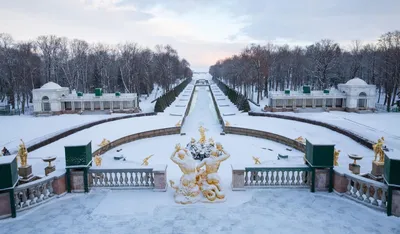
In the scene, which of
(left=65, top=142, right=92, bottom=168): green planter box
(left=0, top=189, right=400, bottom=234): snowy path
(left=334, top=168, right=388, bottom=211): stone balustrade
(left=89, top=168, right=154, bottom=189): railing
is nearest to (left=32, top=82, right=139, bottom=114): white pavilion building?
(left=89, top=168, right=154, bottom=189): railing

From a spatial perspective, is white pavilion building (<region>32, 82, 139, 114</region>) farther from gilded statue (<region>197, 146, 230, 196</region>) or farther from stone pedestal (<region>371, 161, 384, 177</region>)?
stone pedestal (<region>371, 161, 384, 177</region>)

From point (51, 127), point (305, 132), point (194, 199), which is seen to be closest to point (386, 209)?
point (194, 199)

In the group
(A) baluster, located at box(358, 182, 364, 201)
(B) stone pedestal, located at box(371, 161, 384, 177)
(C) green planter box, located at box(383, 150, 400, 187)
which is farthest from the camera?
(B) stone pedestal, located at box(371, 161, 384, 177)

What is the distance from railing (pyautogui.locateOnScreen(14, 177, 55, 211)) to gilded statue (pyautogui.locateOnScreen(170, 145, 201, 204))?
4.51m

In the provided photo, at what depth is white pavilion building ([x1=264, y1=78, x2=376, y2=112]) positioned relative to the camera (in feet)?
141

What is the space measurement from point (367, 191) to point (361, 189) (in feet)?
0.74

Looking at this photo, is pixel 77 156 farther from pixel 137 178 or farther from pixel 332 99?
pixel 332 99

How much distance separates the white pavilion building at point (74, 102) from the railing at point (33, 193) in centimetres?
3422

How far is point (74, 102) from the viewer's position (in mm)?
44375

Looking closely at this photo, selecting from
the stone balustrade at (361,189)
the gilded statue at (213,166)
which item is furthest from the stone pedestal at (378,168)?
the gilded statue at (213,166)

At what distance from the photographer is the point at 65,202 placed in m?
10.1

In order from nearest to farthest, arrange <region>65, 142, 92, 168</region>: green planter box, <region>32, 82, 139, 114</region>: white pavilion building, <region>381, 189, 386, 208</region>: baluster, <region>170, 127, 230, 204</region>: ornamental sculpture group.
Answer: <region>381, 189, 386, 208</region>: baluster, <region>170, 127, 230, 204</region>: ornamental sculpture group, <region>65, 142, 92, 168</region>: green planter box, <region>32, 82, 139, 114</region>: white pavilion building

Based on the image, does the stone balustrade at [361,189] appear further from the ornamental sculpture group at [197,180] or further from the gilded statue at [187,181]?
the gilded statue at [187,181]

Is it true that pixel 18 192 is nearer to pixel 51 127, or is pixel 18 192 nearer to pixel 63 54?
pixel 51 127
